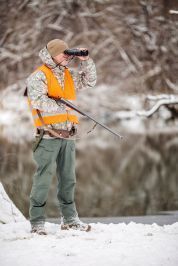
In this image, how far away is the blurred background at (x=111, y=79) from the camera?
11.0 m

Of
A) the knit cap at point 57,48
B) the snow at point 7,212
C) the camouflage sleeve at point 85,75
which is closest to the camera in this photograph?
the knit cap at point 57,48

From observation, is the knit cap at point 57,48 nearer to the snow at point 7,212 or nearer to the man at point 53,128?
the man at point 53,128

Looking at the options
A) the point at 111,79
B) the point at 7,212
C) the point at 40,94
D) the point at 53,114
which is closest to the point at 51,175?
the point at 53,114

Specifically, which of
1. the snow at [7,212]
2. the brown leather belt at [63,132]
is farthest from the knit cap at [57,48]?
the snow at [7,212]

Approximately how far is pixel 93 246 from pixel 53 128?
814 millimetres

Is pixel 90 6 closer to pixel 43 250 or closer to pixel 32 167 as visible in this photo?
pixel 32 167

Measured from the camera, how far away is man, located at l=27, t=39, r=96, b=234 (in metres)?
3.86

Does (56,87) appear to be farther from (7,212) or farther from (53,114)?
(7,212)

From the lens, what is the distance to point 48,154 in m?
3.89

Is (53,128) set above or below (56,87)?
below

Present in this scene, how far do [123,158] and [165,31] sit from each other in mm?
3914

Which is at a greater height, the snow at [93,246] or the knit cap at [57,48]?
the knit cap at [57,48]

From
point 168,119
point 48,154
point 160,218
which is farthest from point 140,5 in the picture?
point 48,154

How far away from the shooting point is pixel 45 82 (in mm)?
3891
